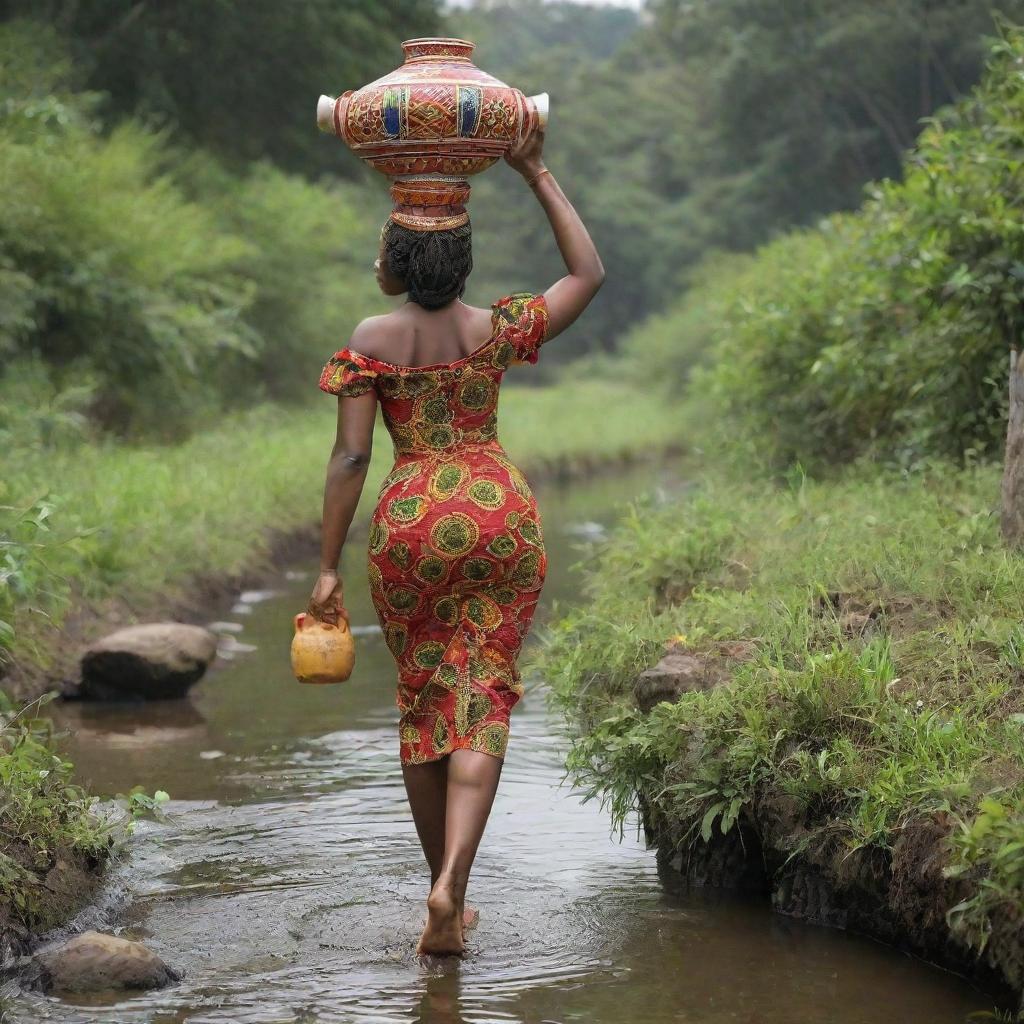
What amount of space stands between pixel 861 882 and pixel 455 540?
5.00 ft

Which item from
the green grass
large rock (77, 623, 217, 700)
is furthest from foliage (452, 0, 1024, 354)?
the green grass

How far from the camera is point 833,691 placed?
16.4 ft

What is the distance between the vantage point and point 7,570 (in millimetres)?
5461

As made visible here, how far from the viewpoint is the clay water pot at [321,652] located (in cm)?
493

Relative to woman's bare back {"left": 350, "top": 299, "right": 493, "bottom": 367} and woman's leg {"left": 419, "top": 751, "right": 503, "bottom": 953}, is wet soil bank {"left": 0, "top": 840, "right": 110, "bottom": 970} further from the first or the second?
woman's bare back {"left": 350, "top": 299, "right": 493, "bottom": 367}

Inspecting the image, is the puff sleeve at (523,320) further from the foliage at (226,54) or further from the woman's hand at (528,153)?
the foliage at (226,54)

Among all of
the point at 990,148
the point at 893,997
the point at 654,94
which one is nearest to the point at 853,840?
the point at 893,997

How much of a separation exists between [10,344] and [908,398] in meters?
7.11

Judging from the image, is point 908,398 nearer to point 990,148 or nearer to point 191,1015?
point 990,148

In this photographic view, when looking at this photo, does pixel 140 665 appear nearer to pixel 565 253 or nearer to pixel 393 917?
pixel 393 917

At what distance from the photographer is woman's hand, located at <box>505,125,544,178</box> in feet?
15.9

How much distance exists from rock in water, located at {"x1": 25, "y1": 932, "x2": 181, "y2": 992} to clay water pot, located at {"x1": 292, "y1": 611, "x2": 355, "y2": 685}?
0.92m

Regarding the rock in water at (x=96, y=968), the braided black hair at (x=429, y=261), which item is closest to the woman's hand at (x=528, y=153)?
the braided black hair at (x=429, y=261)

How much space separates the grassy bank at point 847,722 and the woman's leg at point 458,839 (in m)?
0.67
